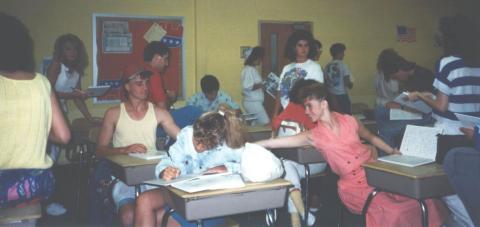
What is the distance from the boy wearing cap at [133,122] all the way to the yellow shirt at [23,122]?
4.34ft

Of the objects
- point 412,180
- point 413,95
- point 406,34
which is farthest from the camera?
point 406,34

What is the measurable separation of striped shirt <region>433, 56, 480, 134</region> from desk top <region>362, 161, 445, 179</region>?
565mm

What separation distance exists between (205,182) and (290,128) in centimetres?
170

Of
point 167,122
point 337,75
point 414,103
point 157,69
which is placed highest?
point 157,69

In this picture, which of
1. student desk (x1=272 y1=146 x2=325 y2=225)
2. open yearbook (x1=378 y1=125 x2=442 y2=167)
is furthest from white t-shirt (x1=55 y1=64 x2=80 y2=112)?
open yearbook (x1=378 y1=125 x2=442 y2=167)

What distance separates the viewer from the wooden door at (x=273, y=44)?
838 cm

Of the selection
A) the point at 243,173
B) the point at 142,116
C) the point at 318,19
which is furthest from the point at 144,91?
the point at 318,19

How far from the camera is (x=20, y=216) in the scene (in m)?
2.15

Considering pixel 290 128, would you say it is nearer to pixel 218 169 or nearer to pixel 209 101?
pixel 218 169

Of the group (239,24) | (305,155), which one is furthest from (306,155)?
(239,24)

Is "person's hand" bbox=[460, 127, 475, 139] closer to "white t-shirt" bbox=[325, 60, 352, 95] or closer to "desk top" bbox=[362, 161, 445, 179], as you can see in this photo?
"desk top" bbox=[362, 161, 445, 179]

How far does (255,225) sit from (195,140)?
1443 mm

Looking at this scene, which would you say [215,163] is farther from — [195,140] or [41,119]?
[41,119]

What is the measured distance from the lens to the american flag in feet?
A: 32.3
